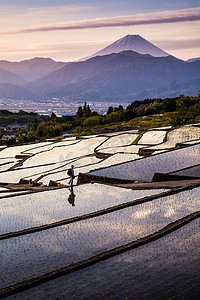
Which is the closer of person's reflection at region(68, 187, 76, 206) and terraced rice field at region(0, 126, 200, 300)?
terraced rice field at region(0, 126, 200, 300)

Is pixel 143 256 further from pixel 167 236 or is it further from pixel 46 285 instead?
pixel 46 285

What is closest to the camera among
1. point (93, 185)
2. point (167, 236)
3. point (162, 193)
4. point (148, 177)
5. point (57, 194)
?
point (167, 236)

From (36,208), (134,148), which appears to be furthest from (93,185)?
(134,148)

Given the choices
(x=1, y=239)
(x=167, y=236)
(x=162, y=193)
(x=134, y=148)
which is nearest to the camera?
(x=167, y=236)

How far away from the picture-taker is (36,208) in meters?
16.6

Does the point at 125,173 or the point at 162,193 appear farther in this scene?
the point at 125,173

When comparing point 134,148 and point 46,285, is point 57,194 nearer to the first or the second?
point 46,285

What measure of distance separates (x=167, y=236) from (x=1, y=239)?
584cm

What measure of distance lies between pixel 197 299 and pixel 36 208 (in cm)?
995

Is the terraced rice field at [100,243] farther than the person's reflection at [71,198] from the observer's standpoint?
No

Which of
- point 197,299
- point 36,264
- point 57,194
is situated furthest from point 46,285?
point 57,194

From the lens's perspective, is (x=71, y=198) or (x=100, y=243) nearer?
(x=100, y=243)

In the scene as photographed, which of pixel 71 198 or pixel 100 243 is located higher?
pixel 100 243

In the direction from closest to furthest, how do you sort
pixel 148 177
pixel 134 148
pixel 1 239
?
pixel 1 239, pixel 148 177, pixel 134 148
